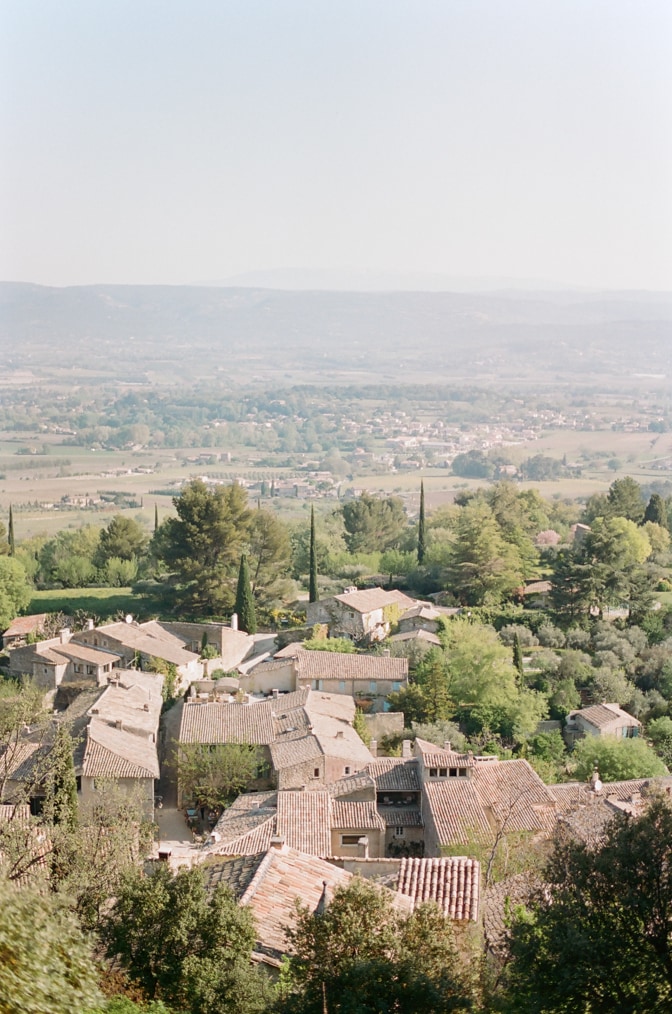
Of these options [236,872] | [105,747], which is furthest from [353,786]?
[236,872]

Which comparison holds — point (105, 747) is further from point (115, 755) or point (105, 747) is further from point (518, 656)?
point (518, 656)

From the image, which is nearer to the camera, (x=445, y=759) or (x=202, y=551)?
(x=445, y=759)

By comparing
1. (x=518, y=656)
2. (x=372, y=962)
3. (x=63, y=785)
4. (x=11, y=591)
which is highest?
(x=372, y=962)

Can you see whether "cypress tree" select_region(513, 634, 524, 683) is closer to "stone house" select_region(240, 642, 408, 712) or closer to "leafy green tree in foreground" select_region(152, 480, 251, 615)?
"stone house" select_region(240, 642, 408, 712)

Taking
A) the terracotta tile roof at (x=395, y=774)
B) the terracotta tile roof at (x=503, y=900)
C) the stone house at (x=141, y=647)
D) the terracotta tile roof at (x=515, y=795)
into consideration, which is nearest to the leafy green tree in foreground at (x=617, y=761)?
the terracotta tile roof at (x=515, y=795)

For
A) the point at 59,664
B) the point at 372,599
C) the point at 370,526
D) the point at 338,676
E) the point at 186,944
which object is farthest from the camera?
the point at 370,526

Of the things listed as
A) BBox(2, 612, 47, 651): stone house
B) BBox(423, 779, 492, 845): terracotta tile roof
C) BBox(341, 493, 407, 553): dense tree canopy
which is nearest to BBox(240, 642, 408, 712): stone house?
BBox(2, 612, 47, 651): stone house
